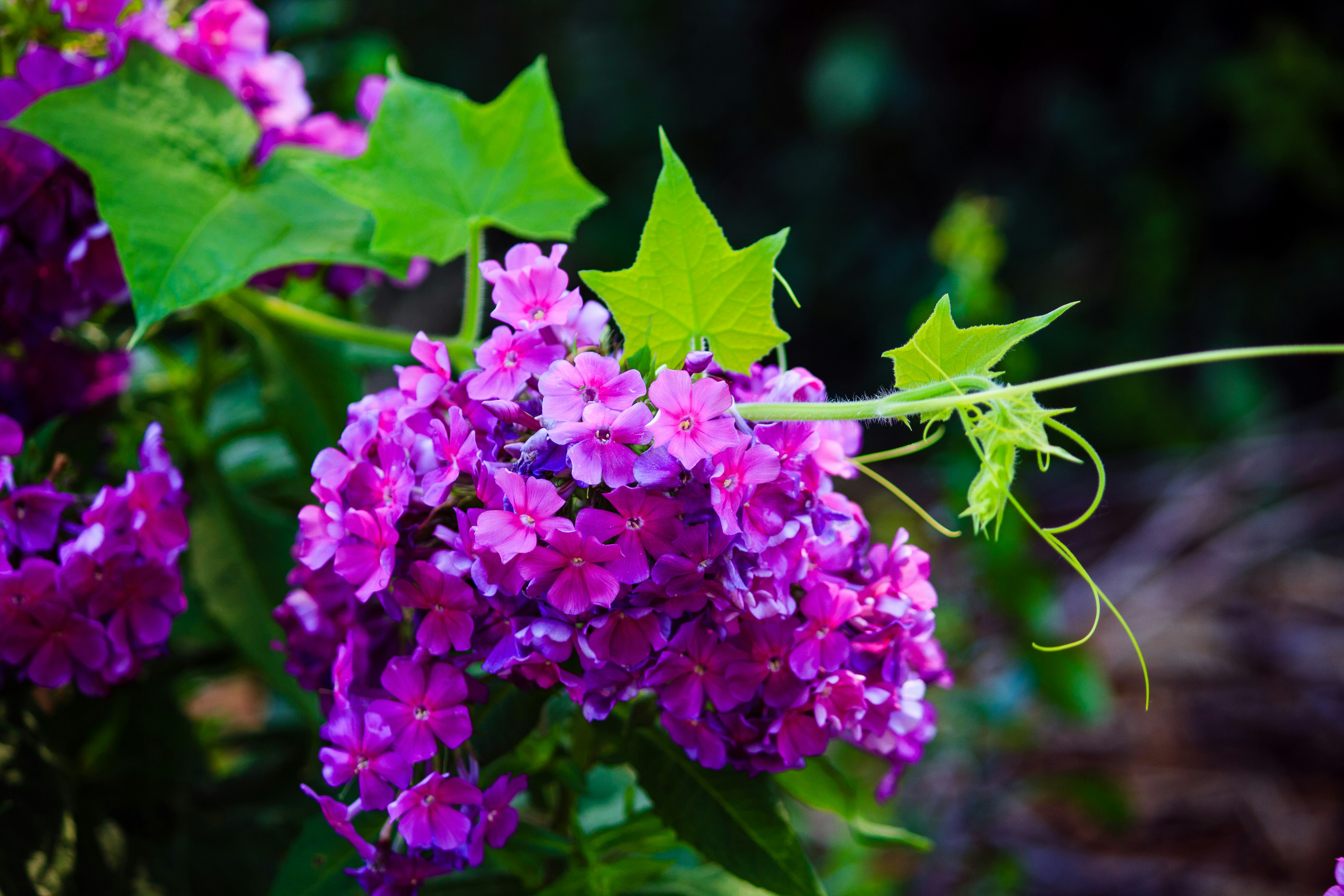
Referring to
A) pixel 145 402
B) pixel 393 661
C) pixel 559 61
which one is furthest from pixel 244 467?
pixel 559 61

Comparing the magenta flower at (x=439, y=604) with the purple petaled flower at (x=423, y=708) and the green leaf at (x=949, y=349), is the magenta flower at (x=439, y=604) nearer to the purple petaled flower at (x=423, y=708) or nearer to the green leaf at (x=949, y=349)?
the purple petaled flower at (x=423, y=708)

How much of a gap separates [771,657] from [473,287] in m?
0.30

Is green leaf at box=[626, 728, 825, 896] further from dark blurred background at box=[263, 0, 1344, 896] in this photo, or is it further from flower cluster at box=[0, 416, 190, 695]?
dark blurred background at box=[263, 0, 1344, 896]

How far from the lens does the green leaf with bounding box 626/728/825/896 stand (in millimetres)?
450

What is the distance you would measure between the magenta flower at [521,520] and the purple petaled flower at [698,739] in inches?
4.6

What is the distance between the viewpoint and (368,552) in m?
0.42

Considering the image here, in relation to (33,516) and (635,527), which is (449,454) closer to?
(635,527)

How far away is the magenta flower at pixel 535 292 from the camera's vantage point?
1.44ft

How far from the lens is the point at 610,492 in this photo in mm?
390

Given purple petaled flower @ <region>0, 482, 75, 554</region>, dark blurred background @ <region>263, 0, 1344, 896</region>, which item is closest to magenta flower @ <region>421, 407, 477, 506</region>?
purple petaled flower @ <region>0, 482, 75, 554</region>

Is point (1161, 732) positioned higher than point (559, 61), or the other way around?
point (559, 61)

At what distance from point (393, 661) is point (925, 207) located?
2267 millimetres

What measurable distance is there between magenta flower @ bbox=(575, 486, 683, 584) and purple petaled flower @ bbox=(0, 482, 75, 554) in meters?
0.31

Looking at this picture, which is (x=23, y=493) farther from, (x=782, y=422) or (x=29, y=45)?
(x=782, y=422)
